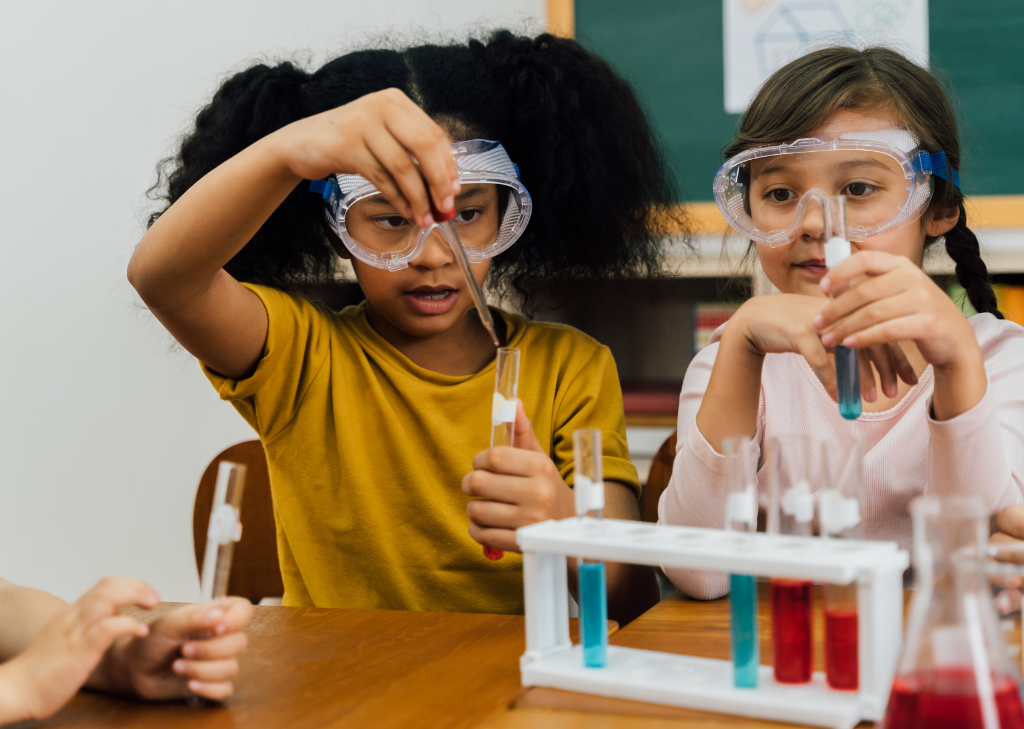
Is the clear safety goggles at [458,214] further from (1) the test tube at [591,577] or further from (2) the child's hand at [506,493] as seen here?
(1) the test tube at [591,577]

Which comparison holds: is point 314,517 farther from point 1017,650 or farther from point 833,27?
point 833,27

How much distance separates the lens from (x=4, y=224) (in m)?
1.90

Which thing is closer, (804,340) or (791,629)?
(791,629)

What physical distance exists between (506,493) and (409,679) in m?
0.24

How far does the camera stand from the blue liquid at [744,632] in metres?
0.65

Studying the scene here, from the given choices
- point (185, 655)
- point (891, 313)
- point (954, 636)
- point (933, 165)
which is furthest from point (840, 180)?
point (185, 655)

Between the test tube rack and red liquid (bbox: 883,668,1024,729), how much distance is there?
3.3 inches

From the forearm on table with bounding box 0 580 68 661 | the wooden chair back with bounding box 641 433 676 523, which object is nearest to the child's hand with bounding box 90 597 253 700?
the forearm on table with bounding box 0 580 68 661

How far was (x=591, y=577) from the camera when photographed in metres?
0.71

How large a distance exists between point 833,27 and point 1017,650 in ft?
6.10

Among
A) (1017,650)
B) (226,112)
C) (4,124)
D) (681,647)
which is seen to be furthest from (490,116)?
(4,124)

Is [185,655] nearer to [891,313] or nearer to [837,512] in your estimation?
[837,512]

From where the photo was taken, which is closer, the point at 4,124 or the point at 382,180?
the point at 382,180

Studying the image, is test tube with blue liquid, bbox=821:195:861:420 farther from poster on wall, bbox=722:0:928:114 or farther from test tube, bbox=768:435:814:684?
poster on wall, bbox=722:0:928:114
